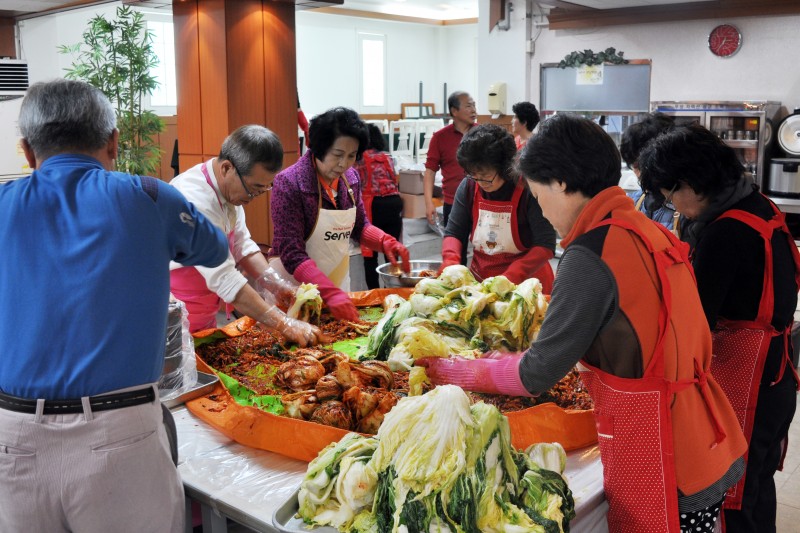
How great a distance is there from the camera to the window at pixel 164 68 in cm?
1177

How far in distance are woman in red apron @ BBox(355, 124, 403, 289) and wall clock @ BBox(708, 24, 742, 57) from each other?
4101 millimetres

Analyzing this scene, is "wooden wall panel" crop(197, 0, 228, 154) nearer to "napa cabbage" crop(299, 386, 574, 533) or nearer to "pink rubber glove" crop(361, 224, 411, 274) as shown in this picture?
"pink rubber glove" crop(361, 224, 411, 274)

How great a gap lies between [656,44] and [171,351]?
7778 mm

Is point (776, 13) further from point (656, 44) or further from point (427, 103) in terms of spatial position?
point (427, 103)

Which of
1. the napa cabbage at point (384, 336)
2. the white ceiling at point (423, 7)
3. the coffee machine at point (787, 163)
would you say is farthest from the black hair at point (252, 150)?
the white ceiling at point (423, 7)

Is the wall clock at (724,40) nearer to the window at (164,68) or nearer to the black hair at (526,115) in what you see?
the black hair at (526,115)

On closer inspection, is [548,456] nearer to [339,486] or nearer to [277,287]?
[339,486]

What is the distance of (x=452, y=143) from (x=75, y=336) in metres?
5.15

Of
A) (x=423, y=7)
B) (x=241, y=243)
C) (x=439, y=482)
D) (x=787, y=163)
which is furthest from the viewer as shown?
(x=423, y=7)

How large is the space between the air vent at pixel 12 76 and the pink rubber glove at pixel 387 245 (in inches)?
202

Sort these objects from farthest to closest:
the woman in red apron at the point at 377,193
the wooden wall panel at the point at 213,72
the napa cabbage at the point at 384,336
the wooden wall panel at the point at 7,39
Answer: the wooden wall panel at the point at 7,39
the wooden wall panel at the point at 213,72
the woman in red apron at the point at 377,193
the napa cabbage at the point at 384,336

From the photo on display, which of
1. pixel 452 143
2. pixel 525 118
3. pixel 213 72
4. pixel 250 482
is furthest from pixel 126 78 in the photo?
pixel 250 482

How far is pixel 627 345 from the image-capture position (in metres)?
1.59

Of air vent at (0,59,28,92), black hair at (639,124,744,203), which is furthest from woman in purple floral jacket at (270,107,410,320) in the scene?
air vent at (0,59,28,92)
